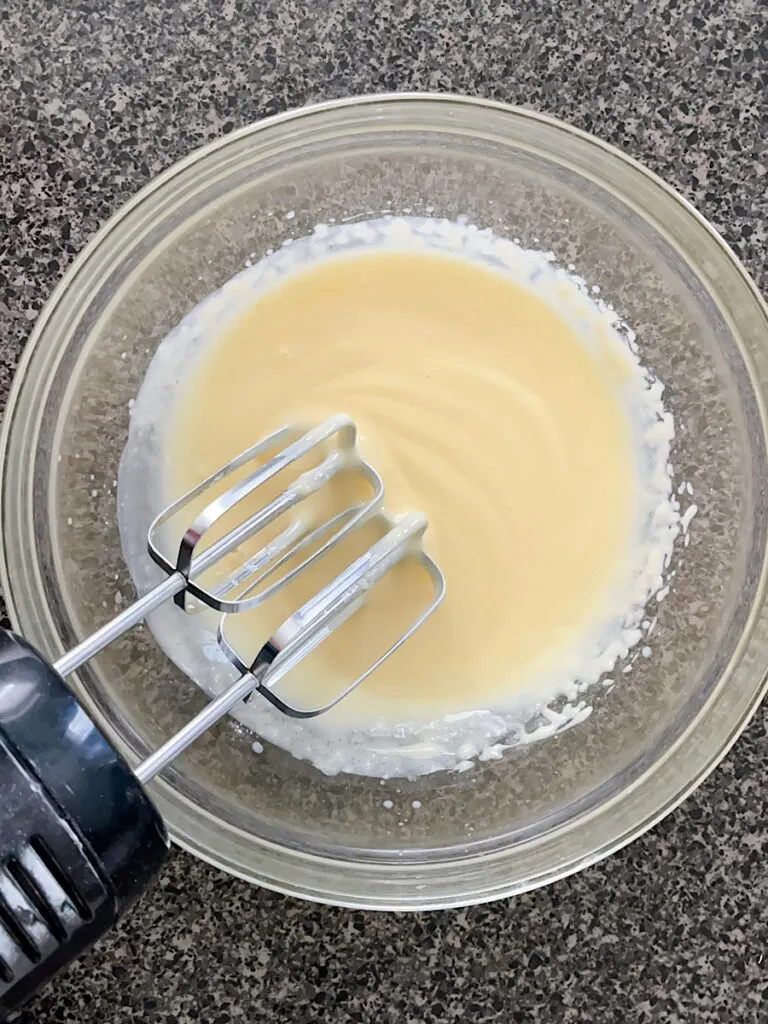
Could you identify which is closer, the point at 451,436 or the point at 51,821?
the point at 51,821

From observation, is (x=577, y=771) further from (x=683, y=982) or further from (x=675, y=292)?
(x=675, y=292)

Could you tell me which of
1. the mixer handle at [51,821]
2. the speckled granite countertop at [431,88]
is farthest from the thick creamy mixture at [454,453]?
the mixer handle at [51,821]

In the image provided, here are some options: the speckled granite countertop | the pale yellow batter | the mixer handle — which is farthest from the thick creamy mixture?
the mixer handle

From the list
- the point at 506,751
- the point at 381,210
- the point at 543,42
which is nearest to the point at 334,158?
the point at 381,210

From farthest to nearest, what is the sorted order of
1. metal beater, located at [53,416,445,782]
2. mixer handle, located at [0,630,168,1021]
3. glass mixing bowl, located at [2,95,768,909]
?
glass mixing bowl, located at [2,95,768,909] → metal beater, located at [53,416,445,782] → mixer handle, located at [0,630,168,1021]

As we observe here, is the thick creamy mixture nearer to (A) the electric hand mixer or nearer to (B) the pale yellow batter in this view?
(B) the pale yellow batter

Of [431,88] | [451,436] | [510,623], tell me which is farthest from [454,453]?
[431,88]

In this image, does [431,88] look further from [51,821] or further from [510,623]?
[51,821]

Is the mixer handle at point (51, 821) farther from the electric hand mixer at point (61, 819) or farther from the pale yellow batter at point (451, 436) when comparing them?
the pale yellow batter at point (451, 436)
